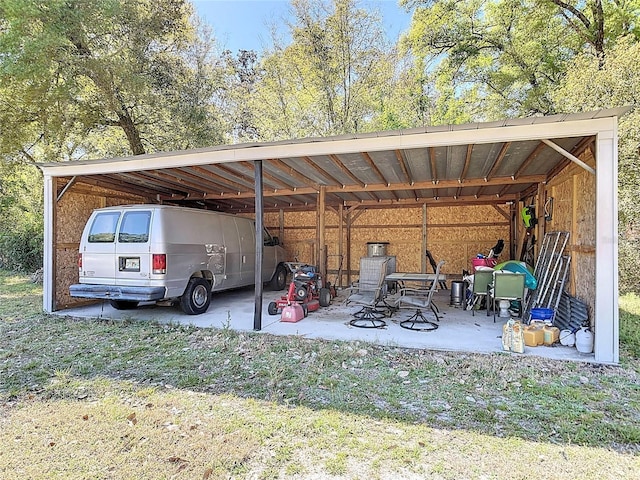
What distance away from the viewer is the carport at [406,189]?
3.73 meters

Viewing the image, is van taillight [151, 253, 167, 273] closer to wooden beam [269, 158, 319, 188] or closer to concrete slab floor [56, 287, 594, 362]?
concrete slab floor [56, 287, 594, 362]

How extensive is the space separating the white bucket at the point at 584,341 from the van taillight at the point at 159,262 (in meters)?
5.21

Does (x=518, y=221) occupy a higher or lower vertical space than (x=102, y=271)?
higher

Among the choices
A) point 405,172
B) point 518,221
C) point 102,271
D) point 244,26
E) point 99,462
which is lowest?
point 99,462

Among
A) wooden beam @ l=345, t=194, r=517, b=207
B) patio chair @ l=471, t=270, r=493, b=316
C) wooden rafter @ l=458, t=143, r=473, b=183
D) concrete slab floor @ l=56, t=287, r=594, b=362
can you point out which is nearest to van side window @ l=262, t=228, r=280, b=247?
concrete slab floor @ l=56, t=287, r=594, b=362

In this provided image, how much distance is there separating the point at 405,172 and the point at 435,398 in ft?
13.4

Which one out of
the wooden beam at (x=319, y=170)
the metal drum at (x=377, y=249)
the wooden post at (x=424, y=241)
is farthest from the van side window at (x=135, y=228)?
the wooden post at (x=424, y=241)

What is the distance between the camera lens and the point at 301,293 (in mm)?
6348

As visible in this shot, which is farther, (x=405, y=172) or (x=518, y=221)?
(x=518, y=221)

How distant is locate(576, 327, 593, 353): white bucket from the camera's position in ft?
12.7

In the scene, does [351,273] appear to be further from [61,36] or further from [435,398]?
[61,36]

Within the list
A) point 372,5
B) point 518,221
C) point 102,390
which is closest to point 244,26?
point 372,5

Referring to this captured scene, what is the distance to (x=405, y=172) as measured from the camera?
20.3 feet

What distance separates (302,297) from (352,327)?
56.3 inches
